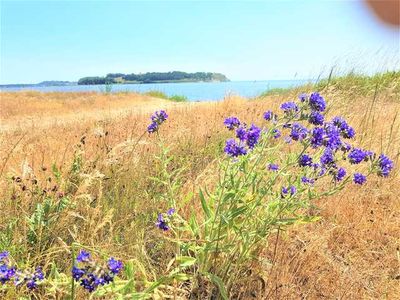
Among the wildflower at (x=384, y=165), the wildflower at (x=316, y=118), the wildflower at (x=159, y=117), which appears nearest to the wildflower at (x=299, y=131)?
the wildflower at (x=316, y=118)

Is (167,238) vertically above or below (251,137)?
below

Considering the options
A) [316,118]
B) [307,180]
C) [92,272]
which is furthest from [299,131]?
[92,272]

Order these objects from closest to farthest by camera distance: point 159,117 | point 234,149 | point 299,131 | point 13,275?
point 13,275
point 234,149
point 299,131
point 159,117

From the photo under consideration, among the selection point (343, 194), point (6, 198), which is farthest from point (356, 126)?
point (6, 198)

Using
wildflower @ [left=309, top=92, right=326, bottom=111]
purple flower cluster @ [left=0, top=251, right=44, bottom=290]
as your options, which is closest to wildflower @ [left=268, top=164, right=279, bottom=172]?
wildflower @ [left=309, top=92, right=326, bottom=111]

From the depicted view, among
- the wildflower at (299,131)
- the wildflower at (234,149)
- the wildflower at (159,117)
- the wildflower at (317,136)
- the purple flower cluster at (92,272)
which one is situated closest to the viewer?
the purple flower cluster at (92,272)

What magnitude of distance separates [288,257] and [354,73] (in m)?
8.70

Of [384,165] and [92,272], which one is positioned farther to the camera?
[384,165]

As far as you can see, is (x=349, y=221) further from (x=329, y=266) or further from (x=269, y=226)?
(x=269, y=226)

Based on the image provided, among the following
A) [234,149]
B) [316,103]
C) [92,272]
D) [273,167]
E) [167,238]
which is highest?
[316,103]

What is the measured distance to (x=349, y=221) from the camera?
3092 mm

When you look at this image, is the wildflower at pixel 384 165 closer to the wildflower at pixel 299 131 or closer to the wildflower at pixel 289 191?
the wildflower at pixel 299 131

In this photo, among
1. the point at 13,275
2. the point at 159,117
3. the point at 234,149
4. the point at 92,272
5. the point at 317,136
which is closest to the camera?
the point at 92,272

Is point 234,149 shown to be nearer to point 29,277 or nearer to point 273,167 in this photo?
point 273,167
